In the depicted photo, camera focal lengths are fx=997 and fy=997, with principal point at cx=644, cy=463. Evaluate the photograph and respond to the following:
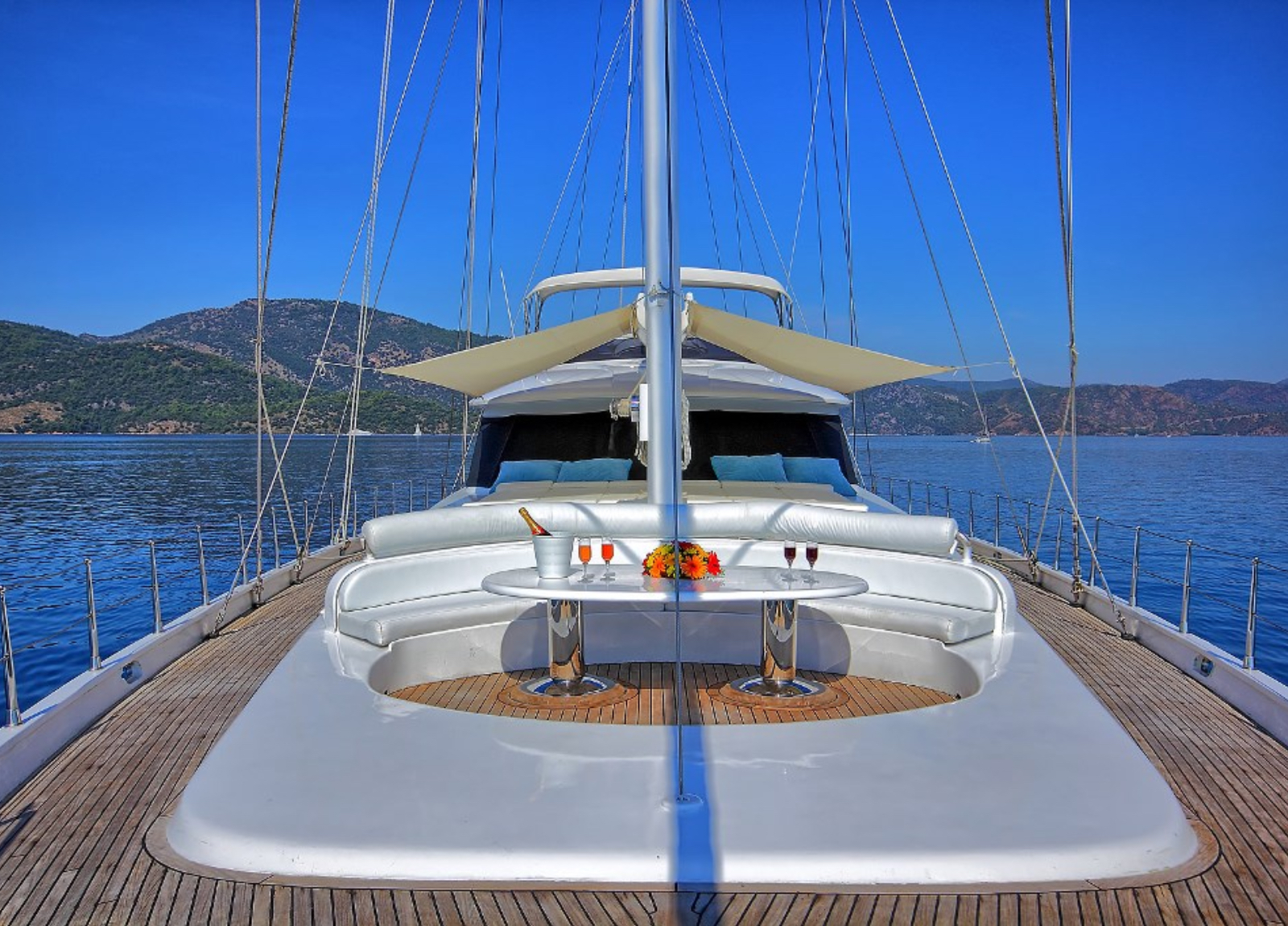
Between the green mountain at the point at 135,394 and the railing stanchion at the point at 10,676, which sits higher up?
the green mountain at the point at 135,394

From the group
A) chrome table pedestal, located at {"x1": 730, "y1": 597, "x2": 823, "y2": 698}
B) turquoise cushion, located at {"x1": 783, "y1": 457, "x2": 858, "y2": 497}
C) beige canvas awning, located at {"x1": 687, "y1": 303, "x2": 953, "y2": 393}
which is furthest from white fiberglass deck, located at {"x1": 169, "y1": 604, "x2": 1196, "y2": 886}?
turquoise cushion, located at {"x1": 783, "y1": 457, "x2": 858, "y2": 497}

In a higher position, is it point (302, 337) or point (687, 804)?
point (302, 337)

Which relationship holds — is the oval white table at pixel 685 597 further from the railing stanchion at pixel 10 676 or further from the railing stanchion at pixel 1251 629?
the railing stanchion at pixel 1251 629

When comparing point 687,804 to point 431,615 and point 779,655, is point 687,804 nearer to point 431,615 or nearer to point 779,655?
point 779,655

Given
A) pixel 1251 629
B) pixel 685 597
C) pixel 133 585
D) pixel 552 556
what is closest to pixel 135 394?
pixel 133 585

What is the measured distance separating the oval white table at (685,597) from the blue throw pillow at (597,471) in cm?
371

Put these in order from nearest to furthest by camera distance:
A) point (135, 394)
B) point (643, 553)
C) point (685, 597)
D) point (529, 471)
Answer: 1. point (685, 597)
2. point (643, 553)
3. point (529, 471)
4. point (135, 394)

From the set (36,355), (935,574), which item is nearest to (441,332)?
(36,355)

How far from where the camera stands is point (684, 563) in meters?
4.17

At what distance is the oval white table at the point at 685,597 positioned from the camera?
387 centimetres

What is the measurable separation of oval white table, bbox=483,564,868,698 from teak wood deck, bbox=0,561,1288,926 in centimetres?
137

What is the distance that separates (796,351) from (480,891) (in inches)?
173

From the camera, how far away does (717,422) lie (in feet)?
29.2

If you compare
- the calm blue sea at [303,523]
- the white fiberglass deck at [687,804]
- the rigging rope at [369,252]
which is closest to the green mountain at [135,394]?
the calm blue sea at [303,523]
